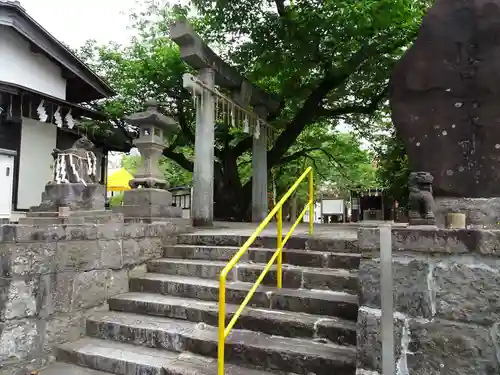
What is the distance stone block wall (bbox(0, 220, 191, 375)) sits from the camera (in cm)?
407

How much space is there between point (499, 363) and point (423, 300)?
58cm

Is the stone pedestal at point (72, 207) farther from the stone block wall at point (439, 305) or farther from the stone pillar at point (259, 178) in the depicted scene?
the stone pillar at point (259, 178)

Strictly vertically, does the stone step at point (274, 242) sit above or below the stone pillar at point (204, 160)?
below

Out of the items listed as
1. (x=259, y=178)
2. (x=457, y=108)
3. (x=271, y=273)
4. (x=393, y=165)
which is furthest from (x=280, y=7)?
(x=271, y=273)

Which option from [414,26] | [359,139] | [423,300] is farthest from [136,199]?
[359,139]

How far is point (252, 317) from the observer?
4.04m

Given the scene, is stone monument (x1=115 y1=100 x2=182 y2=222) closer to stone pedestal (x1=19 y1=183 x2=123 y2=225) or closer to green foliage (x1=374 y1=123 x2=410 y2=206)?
stone pedestal (x1=19 y1=183 x2=123 y2=225)

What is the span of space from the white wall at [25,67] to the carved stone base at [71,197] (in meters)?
5.88

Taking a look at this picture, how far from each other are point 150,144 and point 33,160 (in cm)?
500

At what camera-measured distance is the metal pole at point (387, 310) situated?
2.43 meters

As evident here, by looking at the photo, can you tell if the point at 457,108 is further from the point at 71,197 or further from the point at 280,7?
the point at 280,7

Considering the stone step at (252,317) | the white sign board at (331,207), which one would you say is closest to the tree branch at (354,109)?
the stone step at (252,317)

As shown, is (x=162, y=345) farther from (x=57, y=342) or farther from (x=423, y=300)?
(x=423, y=300)

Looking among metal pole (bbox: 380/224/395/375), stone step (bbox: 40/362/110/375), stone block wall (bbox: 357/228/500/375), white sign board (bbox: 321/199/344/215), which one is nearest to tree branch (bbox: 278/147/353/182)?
white sign board (bbox: 321/199/344/215)
